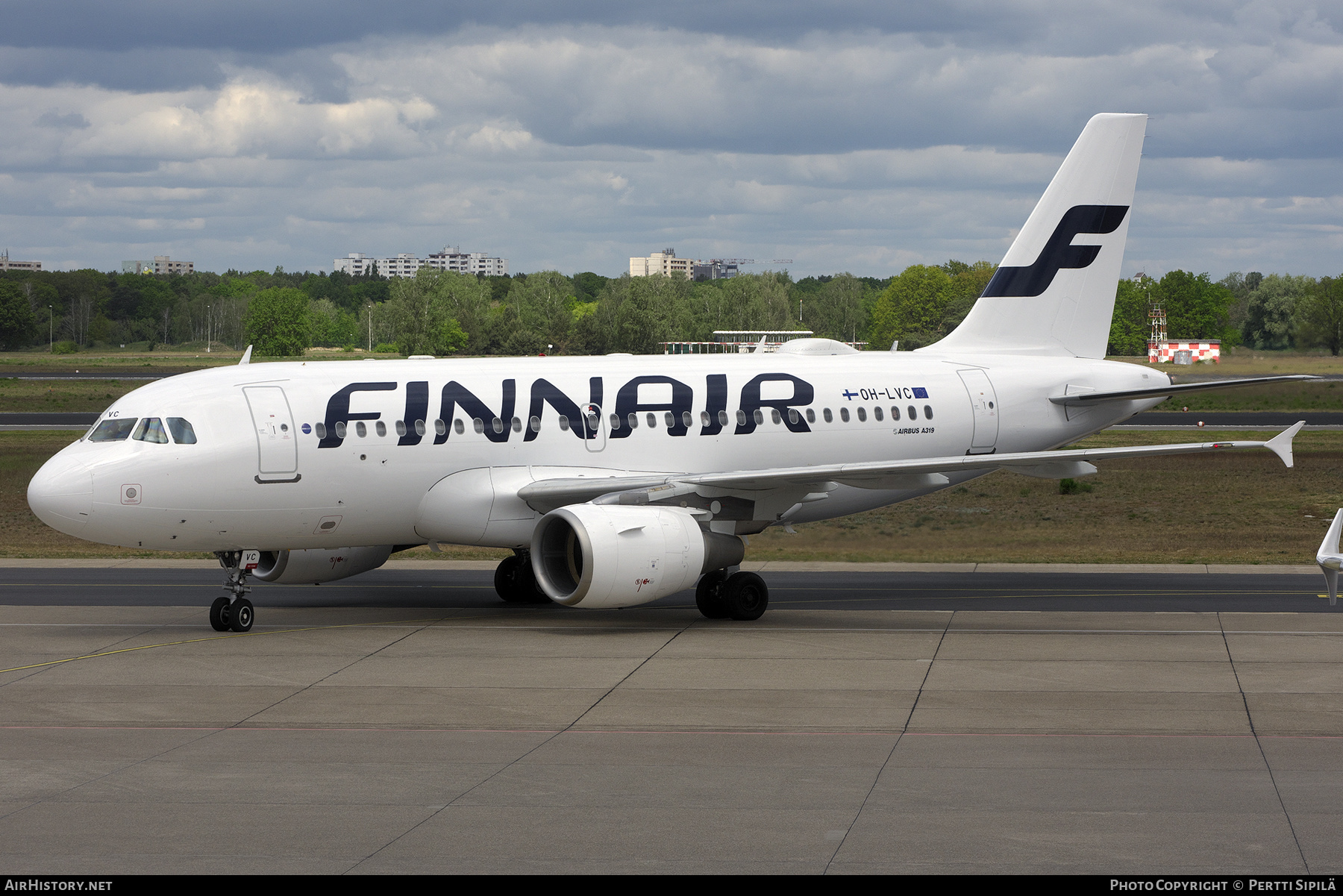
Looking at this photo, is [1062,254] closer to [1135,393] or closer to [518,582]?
[1135,393]

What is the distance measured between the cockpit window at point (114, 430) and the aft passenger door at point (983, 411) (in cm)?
1543

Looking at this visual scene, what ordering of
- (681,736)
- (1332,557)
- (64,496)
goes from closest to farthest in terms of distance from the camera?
(1332,557), (681,736), (64,496)

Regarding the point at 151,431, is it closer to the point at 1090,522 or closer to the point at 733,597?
the point at 733,597

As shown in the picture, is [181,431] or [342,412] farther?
[342,412]

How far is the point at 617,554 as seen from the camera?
72.8 feet

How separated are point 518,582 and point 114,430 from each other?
25.5 ft

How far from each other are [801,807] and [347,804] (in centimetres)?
411

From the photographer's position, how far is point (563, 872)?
1123cm

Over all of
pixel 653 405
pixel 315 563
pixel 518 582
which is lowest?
pixel 518 582

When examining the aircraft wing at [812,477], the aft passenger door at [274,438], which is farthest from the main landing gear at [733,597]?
the aft passenger door at [274,438]

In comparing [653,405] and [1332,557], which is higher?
[653,405]

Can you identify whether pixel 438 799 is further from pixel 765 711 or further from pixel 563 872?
pixel 765 711

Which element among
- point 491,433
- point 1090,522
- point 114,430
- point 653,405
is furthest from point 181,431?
point 1090,522

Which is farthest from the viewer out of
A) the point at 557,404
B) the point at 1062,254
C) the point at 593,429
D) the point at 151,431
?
the point at 1062,254
